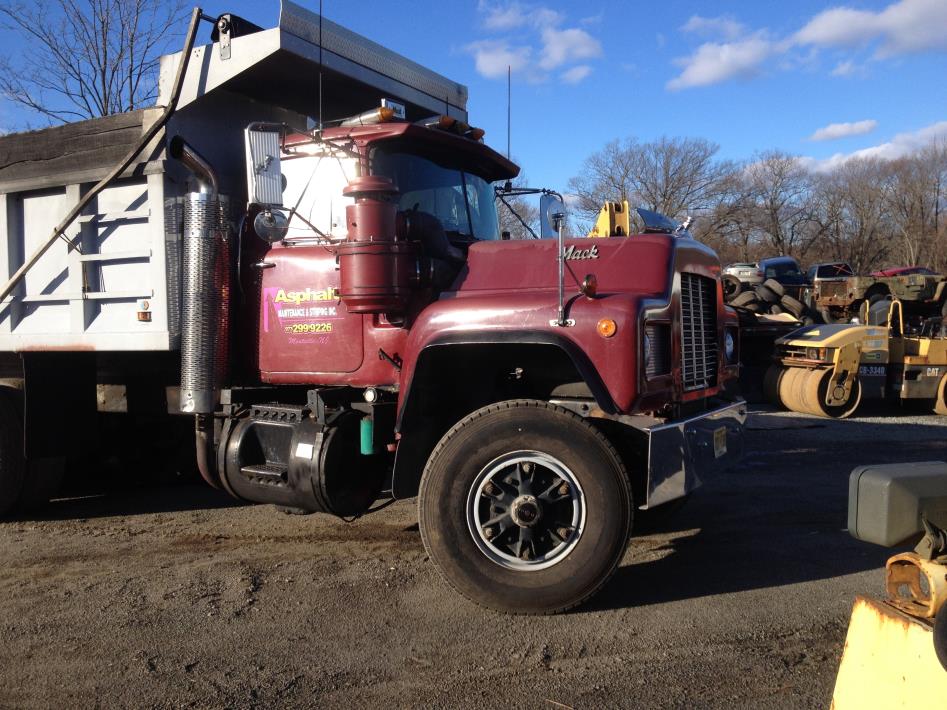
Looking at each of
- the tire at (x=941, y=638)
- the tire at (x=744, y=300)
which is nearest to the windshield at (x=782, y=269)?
the tire at (x=744, y=300)

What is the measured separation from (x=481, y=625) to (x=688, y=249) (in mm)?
2364

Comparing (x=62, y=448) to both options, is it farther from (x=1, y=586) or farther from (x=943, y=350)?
(x=943, y=350)

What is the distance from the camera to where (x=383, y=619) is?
4.14 metres

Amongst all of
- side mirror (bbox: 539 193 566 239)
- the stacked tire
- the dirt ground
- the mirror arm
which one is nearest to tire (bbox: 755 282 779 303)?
the stacked tire

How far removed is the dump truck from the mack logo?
0.06ft

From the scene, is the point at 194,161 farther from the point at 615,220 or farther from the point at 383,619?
the point at 383,619

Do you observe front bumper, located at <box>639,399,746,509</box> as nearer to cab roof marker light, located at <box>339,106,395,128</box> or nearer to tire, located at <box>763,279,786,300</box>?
cab roof marker light, located at <box>339,106,395,128</box>

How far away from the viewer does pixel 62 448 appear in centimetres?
618

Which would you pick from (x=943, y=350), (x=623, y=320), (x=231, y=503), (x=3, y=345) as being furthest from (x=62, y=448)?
(x=943, y=350)

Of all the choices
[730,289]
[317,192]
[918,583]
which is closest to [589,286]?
[317,192]

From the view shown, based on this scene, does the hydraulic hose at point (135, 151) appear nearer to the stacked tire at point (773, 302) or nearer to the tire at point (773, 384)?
the tire at point (773, 384)

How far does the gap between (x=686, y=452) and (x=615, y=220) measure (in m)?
1.86

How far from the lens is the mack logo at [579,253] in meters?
4.39

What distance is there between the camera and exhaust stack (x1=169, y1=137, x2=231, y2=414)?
16.6 ft
